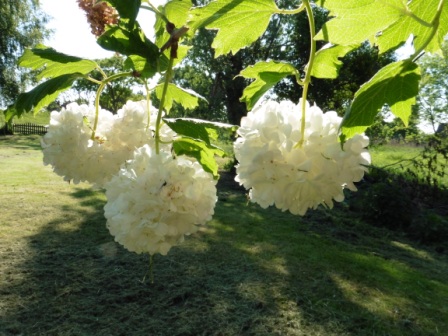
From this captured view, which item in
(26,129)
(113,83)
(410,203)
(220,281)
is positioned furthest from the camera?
(26,129)

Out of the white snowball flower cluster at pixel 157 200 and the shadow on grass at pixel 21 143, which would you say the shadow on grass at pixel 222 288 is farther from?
the shadow on grass at pixel 21 143

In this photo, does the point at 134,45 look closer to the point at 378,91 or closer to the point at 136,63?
the point at 136,63

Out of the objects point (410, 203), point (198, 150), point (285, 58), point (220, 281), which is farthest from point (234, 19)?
point (285, 58)

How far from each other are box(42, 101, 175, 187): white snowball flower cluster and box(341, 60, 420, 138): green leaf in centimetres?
35

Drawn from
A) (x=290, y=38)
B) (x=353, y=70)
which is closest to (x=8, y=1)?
(x=290, y=38)

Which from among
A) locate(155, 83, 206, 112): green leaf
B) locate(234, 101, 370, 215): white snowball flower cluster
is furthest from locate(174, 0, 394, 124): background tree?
locate(234, 101, 370, 215): white snowball flower cluster

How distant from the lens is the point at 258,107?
58 cm

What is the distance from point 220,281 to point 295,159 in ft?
9.53

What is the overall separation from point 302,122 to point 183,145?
20 cm

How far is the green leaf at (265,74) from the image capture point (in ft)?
2.08

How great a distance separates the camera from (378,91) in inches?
20.4

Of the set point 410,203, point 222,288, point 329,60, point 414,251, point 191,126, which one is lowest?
point 222,288

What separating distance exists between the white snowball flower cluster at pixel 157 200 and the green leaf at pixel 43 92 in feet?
0.64

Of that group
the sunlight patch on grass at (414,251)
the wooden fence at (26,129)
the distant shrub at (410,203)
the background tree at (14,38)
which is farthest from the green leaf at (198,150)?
the wooden fence at (26,129)
